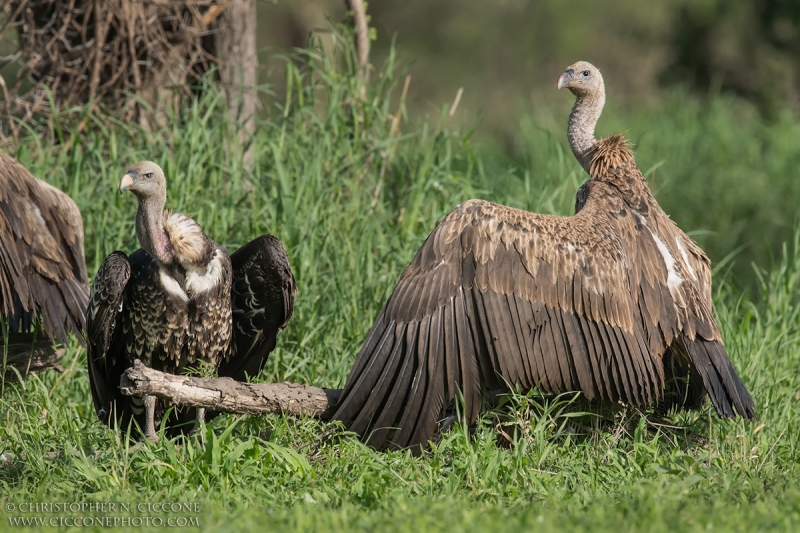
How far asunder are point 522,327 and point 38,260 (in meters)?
2.77

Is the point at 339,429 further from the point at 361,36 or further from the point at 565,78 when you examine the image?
the point at 361,36

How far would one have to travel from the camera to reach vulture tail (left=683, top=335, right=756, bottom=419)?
15.8ft

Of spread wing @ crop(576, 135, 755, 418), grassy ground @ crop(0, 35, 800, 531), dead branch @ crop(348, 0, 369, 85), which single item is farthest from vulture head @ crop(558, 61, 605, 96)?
dead branch @ crop(348, 0, 369, 85)

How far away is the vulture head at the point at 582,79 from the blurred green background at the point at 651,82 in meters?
1.38

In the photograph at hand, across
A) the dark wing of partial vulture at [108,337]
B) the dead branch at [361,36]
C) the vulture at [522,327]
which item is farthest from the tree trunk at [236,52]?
the vulture at [522,327]

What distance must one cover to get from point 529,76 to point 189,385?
18246mm

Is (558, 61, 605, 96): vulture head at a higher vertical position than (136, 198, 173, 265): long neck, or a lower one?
higher

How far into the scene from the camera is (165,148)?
22.2 ft

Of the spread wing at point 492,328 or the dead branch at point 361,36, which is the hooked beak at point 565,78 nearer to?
the spread wing at point 492,328

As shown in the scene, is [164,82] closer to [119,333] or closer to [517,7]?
[119,333]

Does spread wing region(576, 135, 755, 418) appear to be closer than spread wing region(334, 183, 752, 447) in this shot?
No

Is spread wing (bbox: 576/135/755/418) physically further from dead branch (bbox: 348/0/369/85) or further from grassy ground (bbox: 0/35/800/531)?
dead branch (bbox: 348/0/369/85)

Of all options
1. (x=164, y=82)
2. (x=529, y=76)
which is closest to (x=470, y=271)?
(x=164, y=82)

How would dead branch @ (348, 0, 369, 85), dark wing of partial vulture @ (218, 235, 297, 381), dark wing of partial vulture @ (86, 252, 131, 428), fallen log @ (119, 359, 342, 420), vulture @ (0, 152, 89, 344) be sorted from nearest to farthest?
fallen log @ (119, 359, 342, 420), dark wing of partial vulture @ (86, 252, 131, 428), dark wing of partial vulture @ (218, 235, 297, 381), vulture @ (0, 152, 89, 344), dead branch @ (348, 0, 369, 85)
